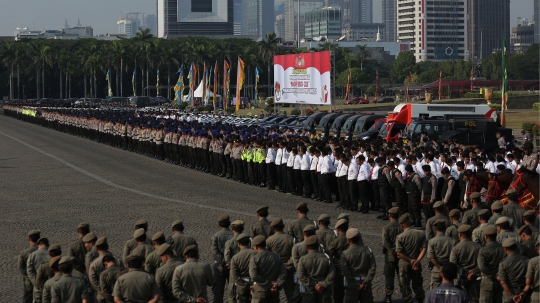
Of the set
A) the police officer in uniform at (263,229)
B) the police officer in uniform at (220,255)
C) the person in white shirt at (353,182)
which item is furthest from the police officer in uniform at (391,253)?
the person in white shirt at (353,182)

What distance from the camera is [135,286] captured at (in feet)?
29.7

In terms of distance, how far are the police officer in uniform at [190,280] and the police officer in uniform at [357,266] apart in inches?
80.5

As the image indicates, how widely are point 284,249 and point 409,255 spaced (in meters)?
1.78

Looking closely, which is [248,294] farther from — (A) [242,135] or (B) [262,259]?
(A) [242,135]

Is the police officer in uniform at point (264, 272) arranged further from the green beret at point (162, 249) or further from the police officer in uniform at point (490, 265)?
the police officer in uniform at point (490, 265)

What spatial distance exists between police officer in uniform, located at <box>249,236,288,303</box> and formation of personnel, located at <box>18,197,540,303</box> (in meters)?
Answer: 0.01

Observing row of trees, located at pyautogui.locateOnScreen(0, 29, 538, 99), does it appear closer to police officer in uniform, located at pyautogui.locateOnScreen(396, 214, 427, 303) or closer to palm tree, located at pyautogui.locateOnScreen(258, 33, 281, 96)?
palm tree, located at pyautogui.locateOnScreen(258, 33, 281, 96)

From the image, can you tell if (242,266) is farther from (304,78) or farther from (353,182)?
(304,78)

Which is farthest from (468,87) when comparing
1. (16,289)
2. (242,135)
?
(16,289)

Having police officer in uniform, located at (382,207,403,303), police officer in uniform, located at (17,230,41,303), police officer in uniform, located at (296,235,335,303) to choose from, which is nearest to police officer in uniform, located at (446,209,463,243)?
police officer in uniform, located at (382,207,403,303)

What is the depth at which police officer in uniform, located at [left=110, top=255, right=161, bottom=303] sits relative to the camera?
29.7 ft

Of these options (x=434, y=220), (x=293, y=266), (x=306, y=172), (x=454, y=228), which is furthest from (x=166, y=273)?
(x=306, y=172)

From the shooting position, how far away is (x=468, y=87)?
123438mm

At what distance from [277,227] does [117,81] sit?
134 m
